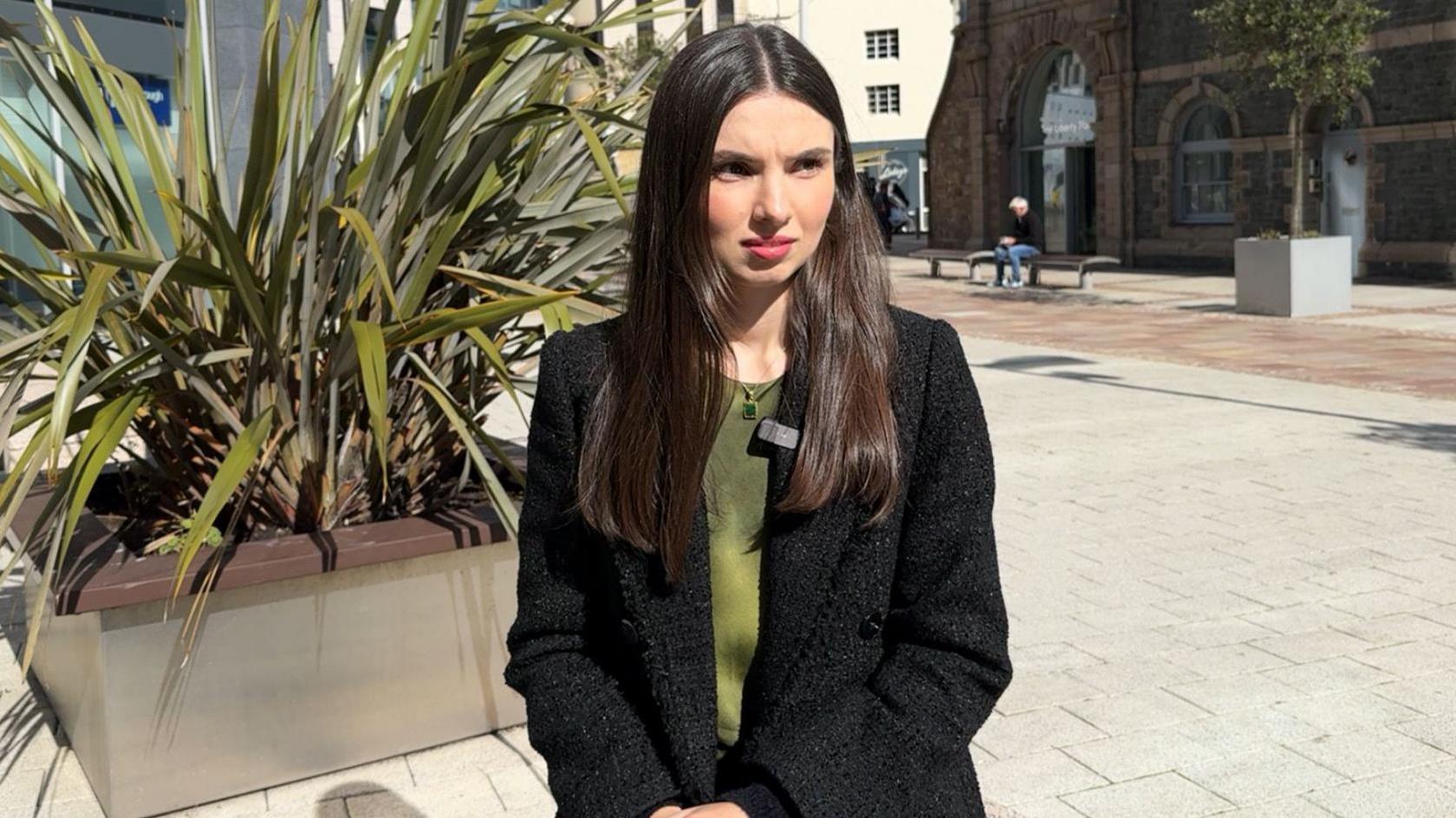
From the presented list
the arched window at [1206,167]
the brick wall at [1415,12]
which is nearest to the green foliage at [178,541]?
the brick wall at [1415,12]

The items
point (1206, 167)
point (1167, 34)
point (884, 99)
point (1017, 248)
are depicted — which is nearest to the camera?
point (1017, 248)

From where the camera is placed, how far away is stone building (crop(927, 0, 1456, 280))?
2155 cm

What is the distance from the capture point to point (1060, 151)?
3078 cm

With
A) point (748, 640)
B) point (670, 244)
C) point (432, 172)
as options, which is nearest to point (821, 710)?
point (748, 640)

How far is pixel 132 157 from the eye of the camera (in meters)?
15.1

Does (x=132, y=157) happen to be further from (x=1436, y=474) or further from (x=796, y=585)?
(x=796, y=585)

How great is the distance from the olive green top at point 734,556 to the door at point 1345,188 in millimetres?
22748

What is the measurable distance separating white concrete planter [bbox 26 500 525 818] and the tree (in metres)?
15.2

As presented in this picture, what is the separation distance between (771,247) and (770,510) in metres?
0.29

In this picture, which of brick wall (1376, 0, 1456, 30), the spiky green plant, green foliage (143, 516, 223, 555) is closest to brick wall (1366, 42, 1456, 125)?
brick wall (1376, 0, 1456, 30)

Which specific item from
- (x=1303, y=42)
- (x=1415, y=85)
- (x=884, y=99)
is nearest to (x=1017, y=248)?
(x=1415, y=85)

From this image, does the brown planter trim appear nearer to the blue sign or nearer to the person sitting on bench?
the blue sign

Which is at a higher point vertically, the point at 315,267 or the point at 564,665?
the point at 315,267

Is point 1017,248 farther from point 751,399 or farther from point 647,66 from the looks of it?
point 751,399
